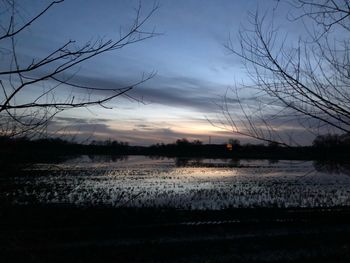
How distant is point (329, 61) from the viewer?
4.54 meters

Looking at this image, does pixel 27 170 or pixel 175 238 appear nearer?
pixel 27 170

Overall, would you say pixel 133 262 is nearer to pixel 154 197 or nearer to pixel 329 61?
pixel 329 61

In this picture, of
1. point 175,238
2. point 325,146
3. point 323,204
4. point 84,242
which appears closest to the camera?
point 325,146

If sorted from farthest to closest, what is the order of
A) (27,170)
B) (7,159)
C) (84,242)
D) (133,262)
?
(84,242) < (133,262) < (27,170) < (7,159)

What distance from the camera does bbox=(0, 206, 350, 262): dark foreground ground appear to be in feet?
41.0

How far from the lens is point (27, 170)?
12.8ft

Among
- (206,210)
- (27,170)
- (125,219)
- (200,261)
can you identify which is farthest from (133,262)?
(206,210)

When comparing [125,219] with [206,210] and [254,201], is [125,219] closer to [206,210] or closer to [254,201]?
[206,210]

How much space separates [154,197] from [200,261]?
15.0m

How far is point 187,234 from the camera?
16078mm

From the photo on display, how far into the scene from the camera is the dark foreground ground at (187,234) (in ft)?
41.0

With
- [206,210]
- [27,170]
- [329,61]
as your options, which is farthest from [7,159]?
[206,210]

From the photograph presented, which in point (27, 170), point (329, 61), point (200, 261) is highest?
point (329, 61)

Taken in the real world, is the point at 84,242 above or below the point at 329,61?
below
